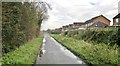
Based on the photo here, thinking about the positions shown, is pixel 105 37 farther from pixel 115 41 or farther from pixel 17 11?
pixel 17 11

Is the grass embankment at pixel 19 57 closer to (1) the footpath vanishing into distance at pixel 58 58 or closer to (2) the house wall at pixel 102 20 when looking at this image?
(1) the footpath vanishing into distance at pixel 58 58

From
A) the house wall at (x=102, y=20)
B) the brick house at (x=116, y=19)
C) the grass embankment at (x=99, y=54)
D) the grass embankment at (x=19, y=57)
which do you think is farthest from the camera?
the house wall at (x=102, y=20)

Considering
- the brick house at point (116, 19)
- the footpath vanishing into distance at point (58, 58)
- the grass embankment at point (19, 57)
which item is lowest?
the footpath vanishing into distance at point (58, 58)

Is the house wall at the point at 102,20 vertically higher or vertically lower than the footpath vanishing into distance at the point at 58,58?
higher

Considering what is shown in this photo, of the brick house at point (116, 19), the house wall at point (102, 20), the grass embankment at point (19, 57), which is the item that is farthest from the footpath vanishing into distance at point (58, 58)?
the house wall at point (102, 20)

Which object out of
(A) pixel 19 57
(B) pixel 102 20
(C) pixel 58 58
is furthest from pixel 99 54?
(B) pixel 102 20

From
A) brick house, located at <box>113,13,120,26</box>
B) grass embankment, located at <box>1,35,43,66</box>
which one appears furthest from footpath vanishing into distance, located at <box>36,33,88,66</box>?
brick house, located at <box>113,13,120,26</box>

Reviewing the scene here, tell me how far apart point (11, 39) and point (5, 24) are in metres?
2.49

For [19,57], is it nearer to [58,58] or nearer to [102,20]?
[58,58]

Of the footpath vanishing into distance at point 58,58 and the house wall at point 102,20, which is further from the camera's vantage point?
the house wall at point 102,20

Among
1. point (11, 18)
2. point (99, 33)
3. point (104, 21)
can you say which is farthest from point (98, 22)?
point (11, 18)

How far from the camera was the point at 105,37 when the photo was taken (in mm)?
25703

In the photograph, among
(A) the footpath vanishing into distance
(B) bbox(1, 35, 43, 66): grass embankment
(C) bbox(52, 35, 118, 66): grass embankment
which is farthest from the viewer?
(A) the footpath vanishing into distance

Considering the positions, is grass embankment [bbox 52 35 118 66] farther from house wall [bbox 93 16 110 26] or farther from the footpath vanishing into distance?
house wall [bbox 93 16 110 26]
